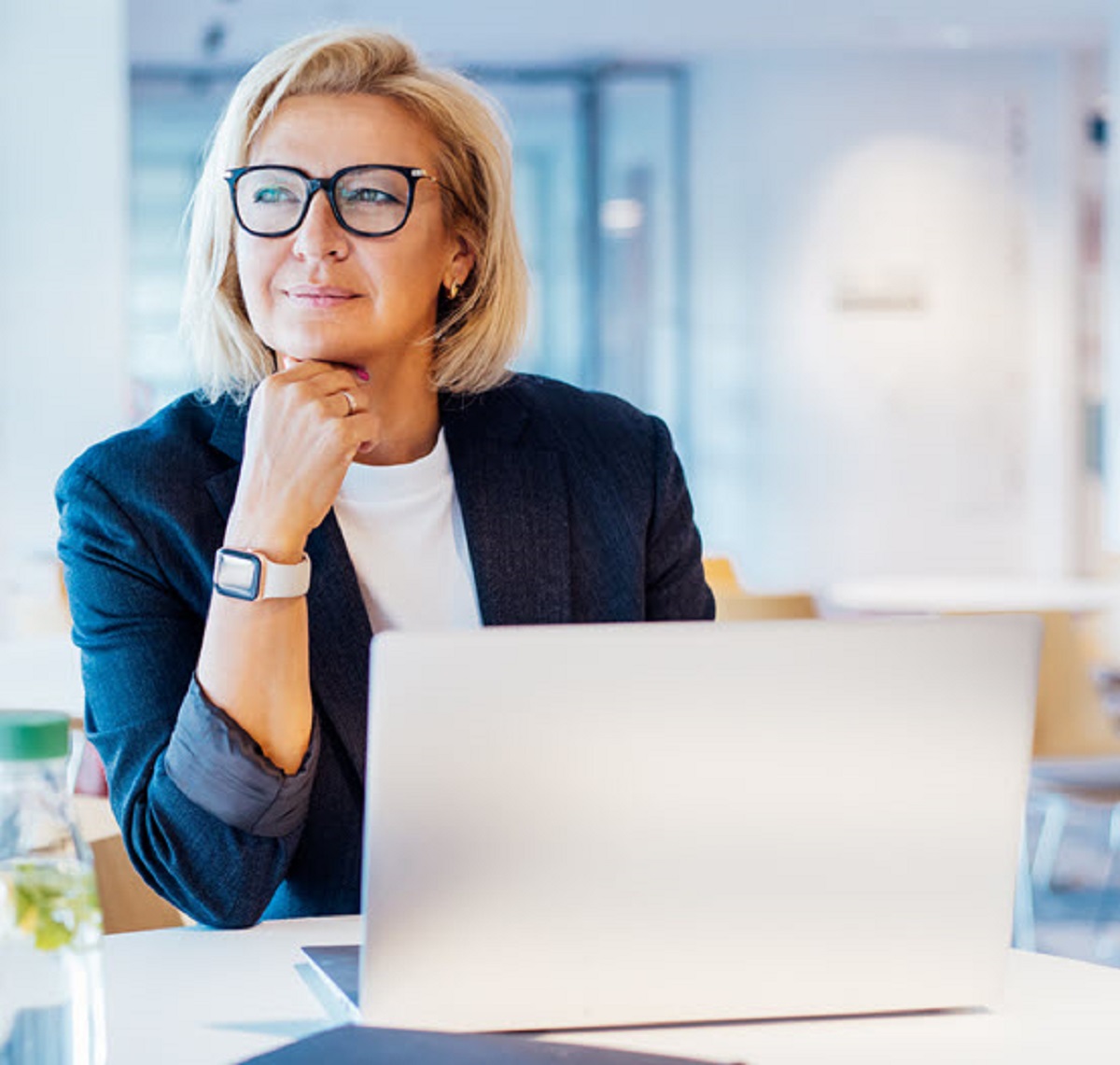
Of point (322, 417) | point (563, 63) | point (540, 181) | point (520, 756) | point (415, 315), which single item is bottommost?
point (520, 756)

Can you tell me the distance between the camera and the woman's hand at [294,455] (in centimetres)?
154

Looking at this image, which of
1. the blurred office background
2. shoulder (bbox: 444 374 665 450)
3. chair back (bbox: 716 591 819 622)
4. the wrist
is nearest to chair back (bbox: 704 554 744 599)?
chair back (bbox: 716 591 819 622)

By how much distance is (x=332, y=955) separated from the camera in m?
1.32

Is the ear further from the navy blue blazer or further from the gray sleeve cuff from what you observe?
the gray sleeve cuff

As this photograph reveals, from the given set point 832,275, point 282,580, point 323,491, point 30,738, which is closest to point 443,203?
point 323,491


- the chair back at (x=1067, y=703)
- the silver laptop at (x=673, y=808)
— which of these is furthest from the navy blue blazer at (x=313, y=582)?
the chair back at (x=1067, y=703)

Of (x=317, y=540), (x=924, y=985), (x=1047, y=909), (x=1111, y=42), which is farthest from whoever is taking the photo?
(x=1111, y=42)

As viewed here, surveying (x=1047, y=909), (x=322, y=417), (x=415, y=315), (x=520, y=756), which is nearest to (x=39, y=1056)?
(x=520, y=756)

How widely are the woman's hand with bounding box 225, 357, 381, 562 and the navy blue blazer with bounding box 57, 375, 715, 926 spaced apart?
0.45ft

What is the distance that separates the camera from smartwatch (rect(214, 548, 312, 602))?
4.94 ft

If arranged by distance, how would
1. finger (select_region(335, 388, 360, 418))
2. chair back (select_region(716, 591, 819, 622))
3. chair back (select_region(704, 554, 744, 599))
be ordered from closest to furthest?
finger (select_region(335, 388, 360, 418)) → chair back (select_region(716, 591, 819, 622)) → chair back (select_region(704, 554, 744, 599))

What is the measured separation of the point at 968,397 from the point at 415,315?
811 centimetres

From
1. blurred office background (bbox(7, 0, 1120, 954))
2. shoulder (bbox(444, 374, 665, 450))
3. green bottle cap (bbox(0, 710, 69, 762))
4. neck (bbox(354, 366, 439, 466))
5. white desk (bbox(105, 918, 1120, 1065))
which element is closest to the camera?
green bottle cap (bbox(0, 710, 69, 762))

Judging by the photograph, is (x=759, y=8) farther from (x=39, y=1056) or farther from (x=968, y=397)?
(x=39, y=1056)
